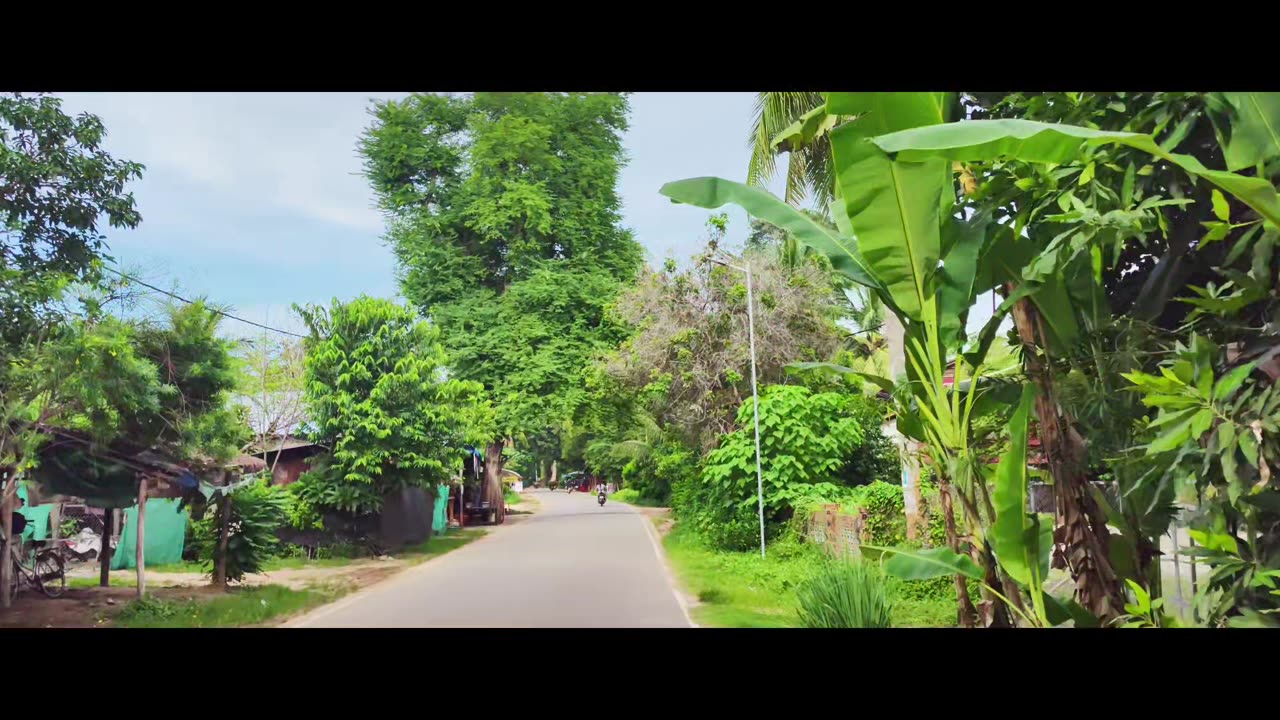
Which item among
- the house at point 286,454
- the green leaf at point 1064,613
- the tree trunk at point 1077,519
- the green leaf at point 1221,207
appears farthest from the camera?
the house at point 286,454

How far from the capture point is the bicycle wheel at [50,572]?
4031 millimetres

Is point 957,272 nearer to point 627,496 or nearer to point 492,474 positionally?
point 492,474

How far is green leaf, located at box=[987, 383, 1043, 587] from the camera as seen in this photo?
165cm

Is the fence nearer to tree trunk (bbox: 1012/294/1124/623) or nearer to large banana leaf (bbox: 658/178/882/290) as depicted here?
tree trunk (bbox: 1012/294/1124/623)

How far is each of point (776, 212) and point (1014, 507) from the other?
0.84 metres

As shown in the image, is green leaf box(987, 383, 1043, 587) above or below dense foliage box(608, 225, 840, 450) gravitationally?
below

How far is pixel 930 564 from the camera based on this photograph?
5.84 ft

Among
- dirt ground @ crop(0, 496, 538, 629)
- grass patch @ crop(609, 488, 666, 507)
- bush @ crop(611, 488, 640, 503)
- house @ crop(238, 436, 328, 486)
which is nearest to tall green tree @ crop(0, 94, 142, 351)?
dirt ground @ crop(0, 496, 538, 629)

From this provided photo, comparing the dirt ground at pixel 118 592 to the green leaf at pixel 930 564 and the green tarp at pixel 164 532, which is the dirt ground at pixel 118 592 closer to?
the green tarp at pixel 164 532

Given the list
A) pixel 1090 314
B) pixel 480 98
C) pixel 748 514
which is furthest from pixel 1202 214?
pixel 480 98

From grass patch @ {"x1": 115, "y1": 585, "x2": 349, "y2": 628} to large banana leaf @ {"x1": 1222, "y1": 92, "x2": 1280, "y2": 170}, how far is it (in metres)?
4.28

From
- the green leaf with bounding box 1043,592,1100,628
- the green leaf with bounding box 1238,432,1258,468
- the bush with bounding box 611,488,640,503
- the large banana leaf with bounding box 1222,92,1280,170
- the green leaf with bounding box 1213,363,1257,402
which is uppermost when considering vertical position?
the large banana leaf with bounding box 1222,92,1280,170

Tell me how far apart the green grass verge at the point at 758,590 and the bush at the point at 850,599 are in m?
0.12

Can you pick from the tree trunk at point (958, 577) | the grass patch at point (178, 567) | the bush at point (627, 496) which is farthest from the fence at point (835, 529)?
the bush at point (627, 496)
